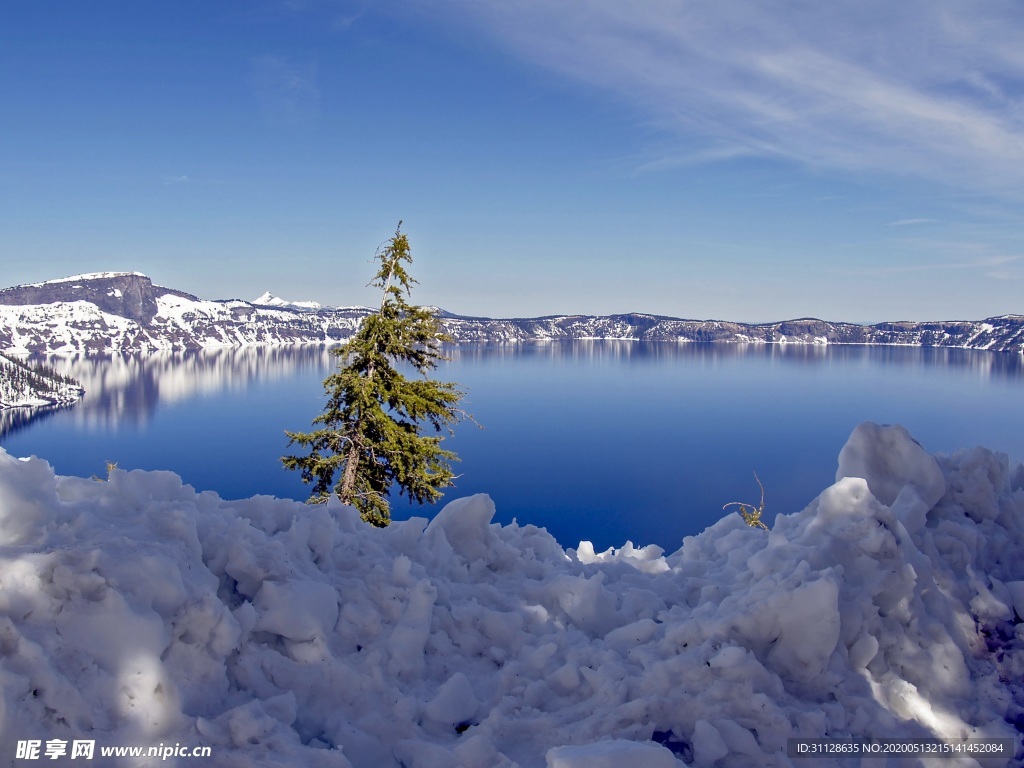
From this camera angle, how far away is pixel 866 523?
5434mm

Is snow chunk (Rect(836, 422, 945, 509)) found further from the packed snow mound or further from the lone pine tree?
the lone pine tree

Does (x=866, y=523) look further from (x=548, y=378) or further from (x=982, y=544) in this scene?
(x=548, y=378)

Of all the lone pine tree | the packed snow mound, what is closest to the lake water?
the lone pine tree

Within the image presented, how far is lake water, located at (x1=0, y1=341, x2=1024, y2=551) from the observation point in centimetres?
6103

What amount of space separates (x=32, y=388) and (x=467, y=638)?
19554 cm

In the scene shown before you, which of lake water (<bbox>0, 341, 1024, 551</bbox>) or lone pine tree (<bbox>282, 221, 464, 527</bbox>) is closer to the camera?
lone pine tree (<bbox>282, 221, 464, 527</bbox>)

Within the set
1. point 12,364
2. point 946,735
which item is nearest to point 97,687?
point 946,735

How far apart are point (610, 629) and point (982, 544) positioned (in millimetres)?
3589

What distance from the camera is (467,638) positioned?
18.0 feet

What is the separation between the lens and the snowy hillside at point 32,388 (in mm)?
151125

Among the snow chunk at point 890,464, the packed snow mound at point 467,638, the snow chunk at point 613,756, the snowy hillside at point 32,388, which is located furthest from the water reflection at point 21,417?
the snow chunk at point 613,756

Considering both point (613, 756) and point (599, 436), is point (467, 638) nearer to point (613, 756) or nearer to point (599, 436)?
point (613, 756)

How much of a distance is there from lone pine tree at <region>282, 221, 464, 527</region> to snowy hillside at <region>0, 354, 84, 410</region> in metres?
167

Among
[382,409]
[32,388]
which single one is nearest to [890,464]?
[382,409]
